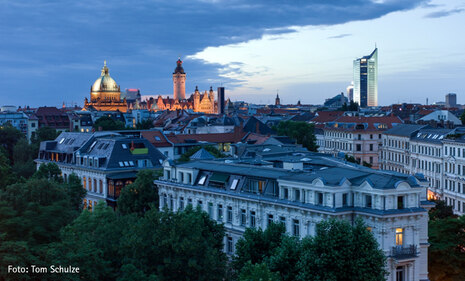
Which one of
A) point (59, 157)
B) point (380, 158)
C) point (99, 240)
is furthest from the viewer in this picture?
point (380, 158)

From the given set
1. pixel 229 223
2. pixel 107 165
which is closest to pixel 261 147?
pixel 107 165

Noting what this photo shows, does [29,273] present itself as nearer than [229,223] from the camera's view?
Yes

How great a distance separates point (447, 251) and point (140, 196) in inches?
1289

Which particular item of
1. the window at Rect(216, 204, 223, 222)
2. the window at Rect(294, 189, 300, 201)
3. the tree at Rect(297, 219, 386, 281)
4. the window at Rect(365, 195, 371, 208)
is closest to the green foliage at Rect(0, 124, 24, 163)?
the window at Rect(216, 204, 223, 222)

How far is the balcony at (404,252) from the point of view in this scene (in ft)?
136

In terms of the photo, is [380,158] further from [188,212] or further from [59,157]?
[188,212]

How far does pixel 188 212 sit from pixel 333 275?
12.5 meters

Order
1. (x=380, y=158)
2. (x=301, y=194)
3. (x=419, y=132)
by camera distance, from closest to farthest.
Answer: (x=301, y=194), (x=419, y=132), (x=380, y=158)

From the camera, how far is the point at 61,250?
1431 inches

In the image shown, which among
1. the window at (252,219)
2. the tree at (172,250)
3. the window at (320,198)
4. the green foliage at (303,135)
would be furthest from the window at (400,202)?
the green foliage at (303,135)

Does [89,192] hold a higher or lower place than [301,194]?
lower

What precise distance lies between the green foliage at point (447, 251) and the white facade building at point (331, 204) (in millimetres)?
3237

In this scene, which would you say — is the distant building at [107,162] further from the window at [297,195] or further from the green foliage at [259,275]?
the green foliage at [259,275]

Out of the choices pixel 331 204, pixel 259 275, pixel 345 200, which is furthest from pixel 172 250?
pixel 345 200
